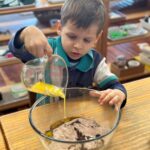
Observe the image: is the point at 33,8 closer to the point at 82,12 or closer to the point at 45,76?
the point at 82,12

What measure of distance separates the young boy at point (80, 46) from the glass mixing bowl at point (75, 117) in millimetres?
37

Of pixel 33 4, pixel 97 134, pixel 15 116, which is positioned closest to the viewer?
pixel 97 134

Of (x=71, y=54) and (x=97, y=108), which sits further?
(x=71, y=54)

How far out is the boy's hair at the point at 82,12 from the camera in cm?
97

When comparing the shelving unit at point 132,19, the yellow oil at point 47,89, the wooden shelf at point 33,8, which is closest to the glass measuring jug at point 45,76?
the yellow oil at point 47,89

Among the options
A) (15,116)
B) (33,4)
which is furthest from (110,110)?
(33,4)

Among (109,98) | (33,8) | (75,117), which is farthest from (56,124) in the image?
(33,8)

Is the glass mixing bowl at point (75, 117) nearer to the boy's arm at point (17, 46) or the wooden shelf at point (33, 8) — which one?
the boy's arm at point (17, 46)

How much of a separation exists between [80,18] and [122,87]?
0.28 meters

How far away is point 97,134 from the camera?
2.29 ft

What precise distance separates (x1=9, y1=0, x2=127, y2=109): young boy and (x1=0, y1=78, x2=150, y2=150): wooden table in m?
0.05

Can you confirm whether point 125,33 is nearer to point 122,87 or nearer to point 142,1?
point 142,1

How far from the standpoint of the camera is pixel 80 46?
3.21ft

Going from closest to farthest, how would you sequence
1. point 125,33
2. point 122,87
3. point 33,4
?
point 122,87 < point 33,4 < point 125,33
